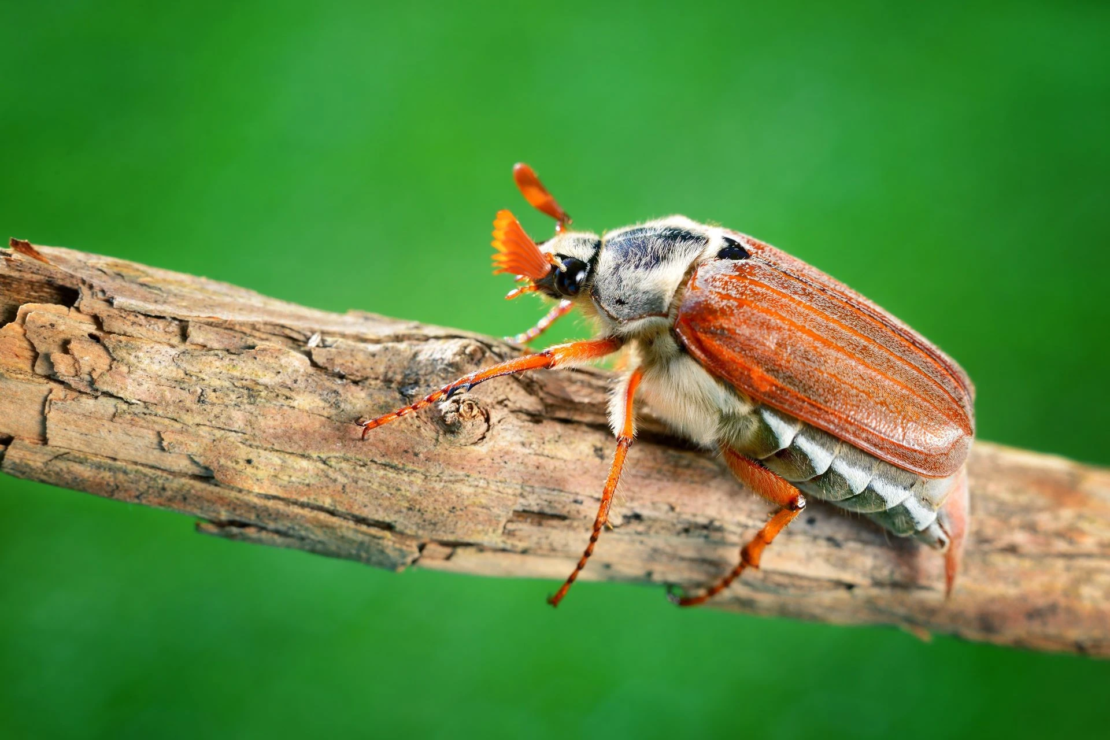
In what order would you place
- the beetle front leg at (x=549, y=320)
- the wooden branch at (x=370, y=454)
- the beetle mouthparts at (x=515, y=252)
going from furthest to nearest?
the beetle front leg at (x=549, y=320), the beetle mouthparts at (x=515, y=252), the wooden branch at (x=370, y=454)

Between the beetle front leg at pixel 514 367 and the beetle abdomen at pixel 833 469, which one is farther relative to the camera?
the beetle abdomen at pixel 833 469

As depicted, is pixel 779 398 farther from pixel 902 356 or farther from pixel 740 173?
pixel 740 173

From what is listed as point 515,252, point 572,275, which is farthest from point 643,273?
point 515,252

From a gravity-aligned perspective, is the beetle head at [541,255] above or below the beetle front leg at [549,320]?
above

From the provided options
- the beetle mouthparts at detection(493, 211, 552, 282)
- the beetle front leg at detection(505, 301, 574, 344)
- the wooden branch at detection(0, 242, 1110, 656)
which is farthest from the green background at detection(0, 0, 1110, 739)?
the wooden branch at detection(0, 242, 1110, 656)

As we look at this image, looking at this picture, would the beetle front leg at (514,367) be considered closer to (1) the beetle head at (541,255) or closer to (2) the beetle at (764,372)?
(2) the beetle at (764,372)

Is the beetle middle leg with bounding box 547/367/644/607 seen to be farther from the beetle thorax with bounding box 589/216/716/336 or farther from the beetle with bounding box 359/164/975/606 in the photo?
the beetle thorax with bounding box 589/216/716/336

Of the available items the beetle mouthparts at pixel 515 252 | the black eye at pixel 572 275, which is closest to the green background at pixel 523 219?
the black eye at pixel 572 275
